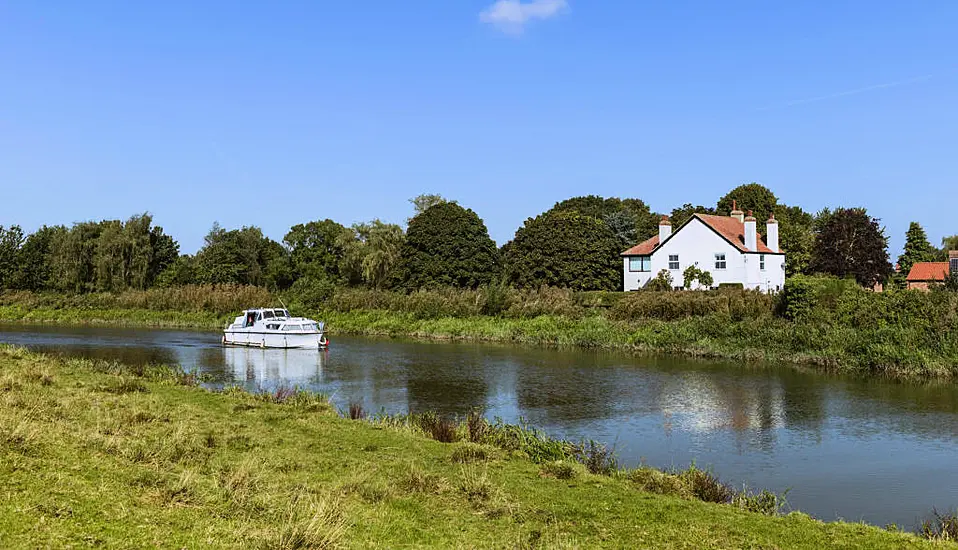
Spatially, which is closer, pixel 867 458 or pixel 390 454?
pixel 390 454

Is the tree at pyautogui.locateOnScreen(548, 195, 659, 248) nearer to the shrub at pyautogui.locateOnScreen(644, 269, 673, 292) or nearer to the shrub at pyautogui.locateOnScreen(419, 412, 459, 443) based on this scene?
the shrub at pyautogui.locateOnScreen(644, 269, 673, 292)

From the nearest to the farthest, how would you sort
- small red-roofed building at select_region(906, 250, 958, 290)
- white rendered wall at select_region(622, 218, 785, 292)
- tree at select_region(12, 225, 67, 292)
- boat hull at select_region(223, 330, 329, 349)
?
1. boat hull at select_region(223, 330, 329, 349)
2. white rendered wall at select_region(622, 218, 785, 292)
3. small red-roofed building at select_region(906, 250, 958, 290)
4. tree at select_region(12, 225, 67, 292)

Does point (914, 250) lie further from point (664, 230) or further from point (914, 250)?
point (664, 230)

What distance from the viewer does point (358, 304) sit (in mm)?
60719

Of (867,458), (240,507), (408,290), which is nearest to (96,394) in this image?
(240,507)

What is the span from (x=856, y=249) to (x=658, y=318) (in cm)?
2883

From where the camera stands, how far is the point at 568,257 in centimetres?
6669

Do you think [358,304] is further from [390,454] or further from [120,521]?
[120,521]

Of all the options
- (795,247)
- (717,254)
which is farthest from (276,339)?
(795,247)

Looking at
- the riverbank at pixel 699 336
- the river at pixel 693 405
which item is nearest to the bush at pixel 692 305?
the riverbank at pixel 699 336

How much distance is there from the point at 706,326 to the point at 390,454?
29866mm

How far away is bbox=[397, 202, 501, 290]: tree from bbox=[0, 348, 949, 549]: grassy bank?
53.7m

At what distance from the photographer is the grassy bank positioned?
7.34 meters

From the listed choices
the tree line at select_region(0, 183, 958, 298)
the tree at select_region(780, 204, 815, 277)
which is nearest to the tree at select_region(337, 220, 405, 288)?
the tree line at select_region(0, 183, 958, 298)
